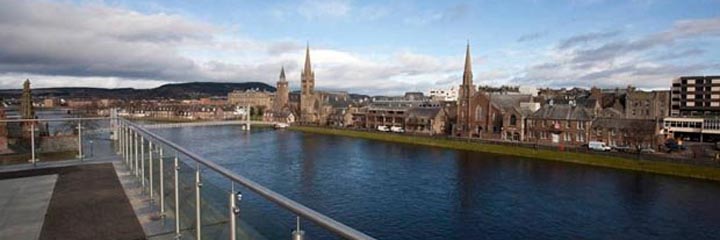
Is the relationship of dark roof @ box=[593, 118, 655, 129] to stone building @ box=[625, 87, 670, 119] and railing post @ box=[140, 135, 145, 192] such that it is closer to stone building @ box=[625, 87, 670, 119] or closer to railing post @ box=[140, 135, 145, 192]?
stone building @ box=[625, 87, 670, 119]

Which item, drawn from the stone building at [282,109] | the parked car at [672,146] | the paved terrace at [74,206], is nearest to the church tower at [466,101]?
the parked car at [672,146]

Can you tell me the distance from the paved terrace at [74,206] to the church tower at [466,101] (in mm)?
40273

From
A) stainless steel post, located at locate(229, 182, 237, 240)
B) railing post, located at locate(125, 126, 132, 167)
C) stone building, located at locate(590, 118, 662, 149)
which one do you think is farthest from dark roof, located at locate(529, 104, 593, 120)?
stainless steel post, located at locate(229, 182, 237, 240)

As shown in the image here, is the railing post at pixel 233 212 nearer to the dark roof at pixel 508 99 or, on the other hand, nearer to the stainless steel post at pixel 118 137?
the stainless steel post at pixel 118 137

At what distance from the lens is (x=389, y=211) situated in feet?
53.1

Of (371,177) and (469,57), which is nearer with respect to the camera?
(371,177)

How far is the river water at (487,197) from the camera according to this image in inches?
579

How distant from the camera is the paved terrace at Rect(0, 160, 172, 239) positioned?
12.2 ft

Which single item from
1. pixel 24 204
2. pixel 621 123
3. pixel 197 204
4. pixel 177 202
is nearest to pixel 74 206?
pixel 24 204

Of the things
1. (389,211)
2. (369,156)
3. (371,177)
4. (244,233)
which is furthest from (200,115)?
(244,233)

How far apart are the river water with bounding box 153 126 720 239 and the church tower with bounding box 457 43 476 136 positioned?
1354 cm

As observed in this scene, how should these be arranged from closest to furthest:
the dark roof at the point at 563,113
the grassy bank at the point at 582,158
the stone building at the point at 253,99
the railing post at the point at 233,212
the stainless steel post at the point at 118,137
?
the railing post at the point at 233,212 < the stainless steel post at the point at 118,137 < the grassy bank at the point at 582,158 < the dark roof at the point at 563,113 < the stone building at the point at 253,99

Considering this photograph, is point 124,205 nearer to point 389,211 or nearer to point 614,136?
point 389,211

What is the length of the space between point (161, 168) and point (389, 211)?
41.2 feet
